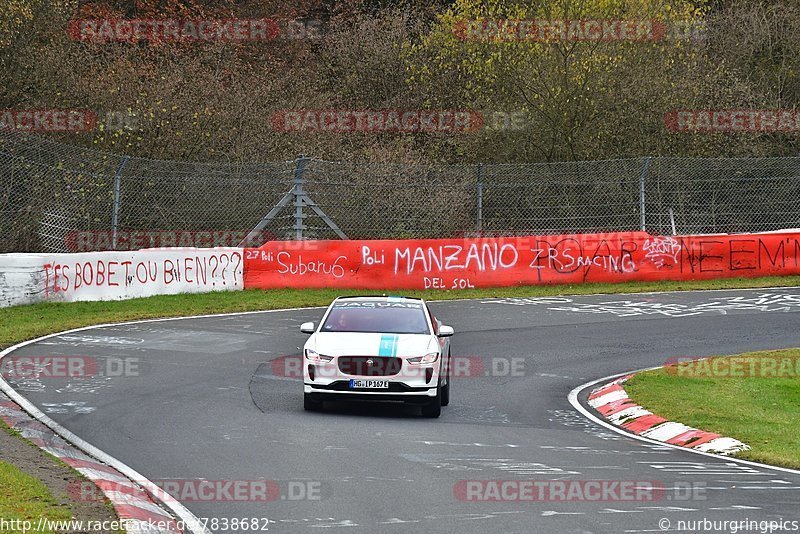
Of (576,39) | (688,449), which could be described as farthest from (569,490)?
(576,39)

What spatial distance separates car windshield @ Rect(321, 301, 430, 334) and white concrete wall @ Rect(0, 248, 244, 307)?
30.5 feet

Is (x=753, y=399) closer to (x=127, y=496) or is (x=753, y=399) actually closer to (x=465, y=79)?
(x=127, y=496)

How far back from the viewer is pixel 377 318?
14.9 m

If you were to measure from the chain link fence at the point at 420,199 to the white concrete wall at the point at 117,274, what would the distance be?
0.65 m

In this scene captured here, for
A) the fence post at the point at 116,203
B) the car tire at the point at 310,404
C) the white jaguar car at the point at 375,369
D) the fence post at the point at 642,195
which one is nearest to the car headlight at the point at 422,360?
the white jaguar car at the point at 375,369

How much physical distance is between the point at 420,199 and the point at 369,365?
13.9m

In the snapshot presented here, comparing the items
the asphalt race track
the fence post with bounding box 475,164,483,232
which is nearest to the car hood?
the asphalt race track

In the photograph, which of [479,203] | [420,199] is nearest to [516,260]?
[479,203]

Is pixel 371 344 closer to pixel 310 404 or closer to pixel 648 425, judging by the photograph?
pixel 310 404

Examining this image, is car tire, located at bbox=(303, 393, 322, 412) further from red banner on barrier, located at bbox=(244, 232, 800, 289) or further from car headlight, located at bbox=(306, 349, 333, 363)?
red banner on barrier, located at bbox=(244, 232, 800, 289)

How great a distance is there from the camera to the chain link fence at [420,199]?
2483cm

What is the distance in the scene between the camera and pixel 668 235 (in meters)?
28.0

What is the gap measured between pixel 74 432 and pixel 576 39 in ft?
82.4

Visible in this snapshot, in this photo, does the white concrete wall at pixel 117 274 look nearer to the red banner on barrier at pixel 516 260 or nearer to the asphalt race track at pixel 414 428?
the red banner on barrier at pixel 516 260
